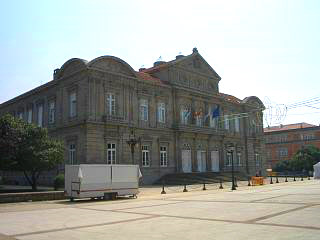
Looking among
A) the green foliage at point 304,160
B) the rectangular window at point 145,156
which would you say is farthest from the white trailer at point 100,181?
the green foliage at point 304,160

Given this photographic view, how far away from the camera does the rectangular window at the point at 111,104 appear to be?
39.0m

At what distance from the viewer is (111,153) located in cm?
3844

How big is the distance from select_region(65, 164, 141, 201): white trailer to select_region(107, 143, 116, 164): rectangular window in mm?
10504

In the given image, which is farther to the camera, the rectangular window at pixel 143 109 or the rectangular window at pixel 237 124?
the rectangular window at pixel 237 124

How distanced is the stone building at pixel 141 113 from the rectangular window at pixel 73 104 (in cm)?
2

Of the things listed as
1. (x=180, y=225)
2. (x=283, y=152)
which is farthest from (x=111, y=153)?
(x=283, y=152)

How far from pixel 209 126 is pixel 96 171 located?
28.7 metres

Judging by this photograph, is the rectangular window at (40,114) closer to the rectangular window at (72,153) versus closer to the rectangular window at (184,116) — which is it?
the rectangular window at (72,153)

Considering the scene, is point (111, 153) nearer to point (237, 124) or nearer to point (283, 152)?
point (237, 124)

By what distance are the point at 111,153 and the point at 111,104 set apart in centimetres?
479

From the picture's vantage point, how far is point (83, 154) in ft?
120

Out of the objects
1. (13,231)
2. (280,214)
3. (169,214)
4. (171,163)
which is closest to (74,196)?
(169,214)

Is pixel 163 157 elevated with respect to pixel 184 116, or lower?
lower

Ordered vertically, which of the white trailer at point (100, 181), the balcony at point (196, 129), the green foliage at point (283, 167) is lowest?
the white trailer at point (100, 181)
